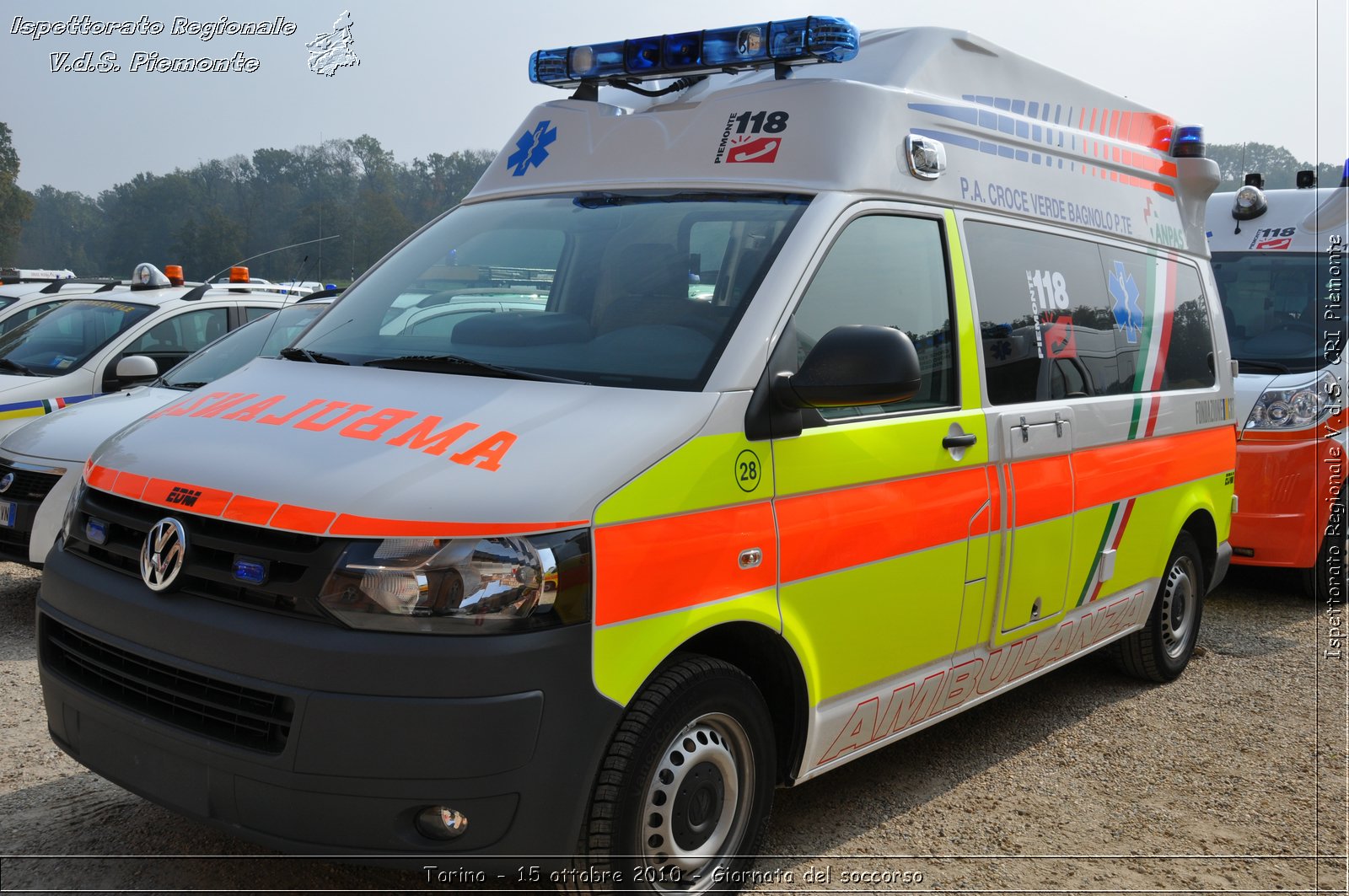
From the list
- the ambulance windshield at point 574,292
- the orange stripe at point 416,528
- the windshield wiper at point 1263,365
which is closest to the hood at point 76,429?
the ambulance windshield at point 574,292

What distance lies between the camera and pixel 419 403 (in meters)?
3.15

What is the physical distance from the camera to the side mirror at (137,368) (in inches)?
280

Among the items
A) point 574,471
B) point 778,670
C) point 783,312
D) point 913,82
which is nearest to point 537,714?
point 574,471

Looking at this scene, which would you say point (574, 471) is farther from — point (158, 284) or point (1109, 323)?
point (158, 284)

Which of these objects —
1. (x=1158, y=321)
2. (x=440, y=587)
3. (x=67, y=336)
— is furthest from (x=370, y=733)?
(x=67, y=336)

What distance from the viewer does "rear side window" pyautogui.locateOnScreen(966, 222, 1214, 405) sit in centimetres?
424

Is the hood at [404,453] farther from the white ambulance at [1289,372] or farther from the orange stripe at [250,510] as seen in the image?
the white ambulance at [1289,372]

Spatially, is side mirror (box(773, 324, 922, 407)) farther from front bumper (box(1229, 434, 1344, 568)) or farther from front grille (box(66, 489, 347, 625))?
front bumper (box(1229, 434, 1344, 568))

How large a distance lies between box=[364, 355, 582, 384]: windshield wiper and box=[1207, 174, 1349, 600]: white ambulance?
18.7ft

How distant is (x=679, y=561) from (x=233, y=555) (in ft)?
3.45

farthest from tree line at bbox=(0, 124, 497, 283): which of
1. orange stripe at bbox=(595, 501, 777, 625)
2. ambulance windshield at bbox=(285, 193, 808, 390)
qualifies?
orange stripe at bbox=(595, 501, 777, 625)

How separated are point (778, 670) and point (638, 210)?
1.50m

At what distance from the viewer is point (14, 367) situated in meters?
7.83

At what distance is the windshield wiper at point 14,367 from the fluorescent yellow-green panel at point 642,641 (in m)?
6.25
